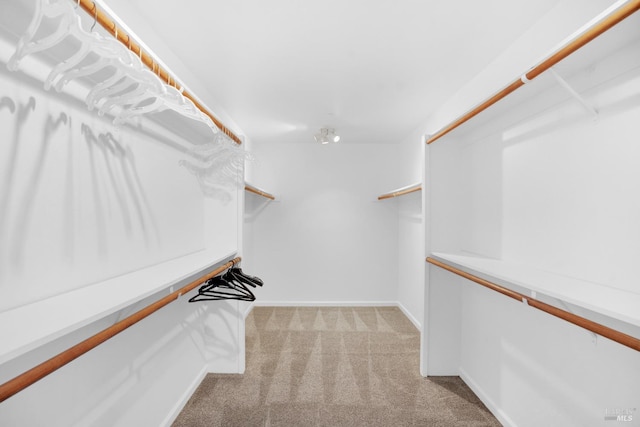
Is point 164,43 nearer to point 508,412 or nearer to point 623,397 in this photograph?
point 623,397

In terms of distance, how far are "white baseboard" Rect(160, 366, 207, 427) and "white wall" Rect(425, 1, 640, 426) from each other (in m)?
1.75

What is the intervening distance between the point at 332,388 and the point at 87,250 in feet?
6.03

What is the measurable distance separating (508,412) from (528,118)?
5.55 feet

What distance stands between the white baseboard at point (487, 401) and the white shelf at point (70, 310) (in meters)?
1.99

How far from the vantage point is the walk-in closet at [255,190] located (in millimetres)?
913

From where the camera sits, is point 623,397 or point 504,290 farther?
point 504,290

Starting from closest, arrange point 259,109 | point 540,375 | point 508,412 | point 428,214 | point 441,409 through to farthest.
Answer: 1. point 540,375
2. point 508,412
3. point 441,409
4. point 428,214
5. point 259,109

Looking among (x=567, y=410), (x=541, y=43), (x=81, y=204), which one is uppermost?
(x=541, y=43)

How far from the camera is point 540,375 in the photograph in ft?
4.97

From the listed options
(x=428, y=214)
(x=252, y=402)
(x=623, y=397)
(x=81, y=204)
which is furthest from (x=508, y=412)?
(x=81, y=204)

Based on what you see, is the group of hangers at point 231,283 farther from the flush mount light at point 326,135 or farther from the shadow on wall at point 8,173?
the flush mount light at point 326,135

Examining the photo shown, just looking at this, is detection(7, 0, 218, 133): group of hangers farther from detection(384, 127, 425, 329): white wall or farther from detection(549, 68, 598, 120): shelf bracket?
detection(384, 127, 425, 329): white wall

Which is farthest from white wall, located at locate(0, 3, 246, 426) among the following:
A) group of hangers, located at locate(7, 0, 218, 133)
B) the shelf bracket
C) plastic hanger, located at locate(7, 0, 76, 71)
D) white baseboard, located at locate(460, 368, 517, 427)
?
white baseboard, located at locate(460, 368, 517, 427)

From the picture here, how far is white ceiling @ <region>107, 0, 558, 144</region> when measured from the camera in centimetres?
149
